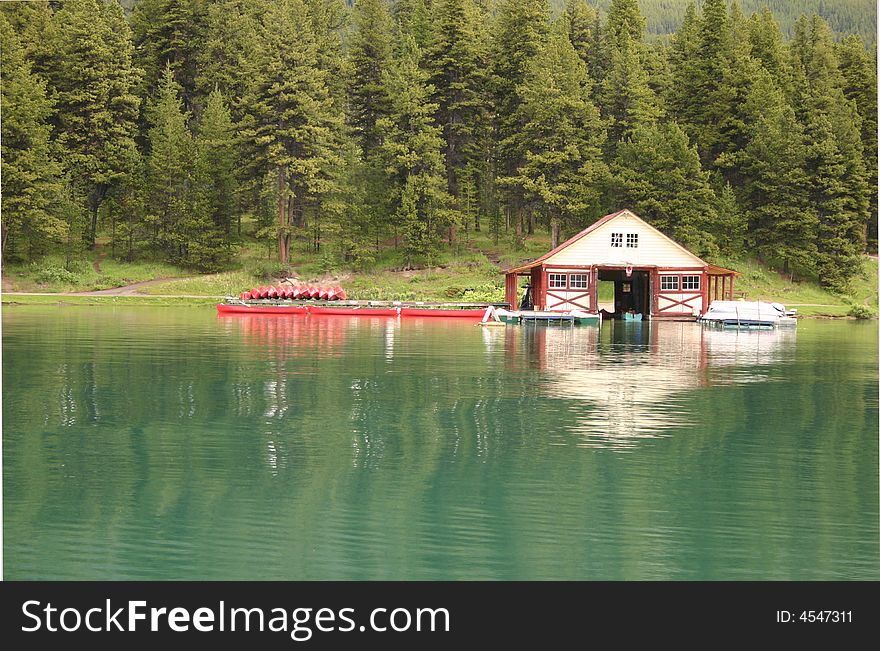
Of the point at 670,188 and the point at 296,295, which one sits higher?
the point at 670,188

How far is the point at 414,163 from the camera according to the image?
257ft

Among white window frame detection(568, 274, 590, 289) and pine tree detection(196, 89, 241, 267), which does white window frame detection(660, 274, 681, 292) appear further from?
pine tree detection(196, 89, 241, 267)

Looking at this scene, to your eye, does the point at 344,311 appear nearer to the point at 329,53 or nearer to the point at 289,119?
the point at 289,119

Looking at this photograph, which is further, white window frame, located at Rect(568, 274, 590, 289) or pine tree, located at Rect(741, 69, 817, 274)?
pine tree, located at Rect(741, 69, 817, 274)

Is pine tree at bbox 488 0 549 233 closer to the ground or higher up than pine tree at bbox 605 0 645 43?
closer to the ground

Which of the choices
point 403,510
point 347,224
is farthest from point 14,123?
point 403,510

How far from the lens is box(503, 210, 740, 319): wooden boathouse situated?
60.0 metres

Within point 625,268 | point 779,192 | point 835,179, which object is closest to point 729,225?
point 779,192

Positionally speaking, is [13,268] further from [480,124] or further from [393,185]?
[480,124]

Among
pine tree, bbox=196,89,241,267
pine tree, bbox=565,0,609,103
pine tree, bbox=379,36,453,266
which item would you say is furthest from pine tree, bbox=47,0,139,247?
pine tree, bbox=565,0,609,103

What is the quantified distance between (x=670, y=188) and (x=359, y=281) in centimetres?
2343

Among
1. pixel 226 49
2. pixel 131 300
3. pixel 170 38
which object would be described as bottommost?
pixel 131 300

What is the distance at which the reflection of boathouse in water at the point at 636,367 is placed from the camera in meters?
20.3

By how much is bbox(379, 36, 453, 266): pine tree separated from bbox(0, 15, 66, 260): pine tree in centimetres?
2375
